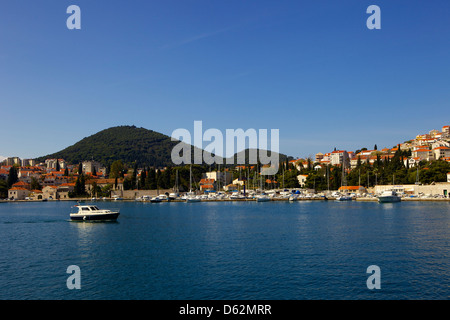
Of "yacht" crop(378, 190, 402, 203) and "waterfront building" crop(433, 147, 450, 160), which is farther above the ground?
"waterfront building" crop(433, 147, 450, 160)

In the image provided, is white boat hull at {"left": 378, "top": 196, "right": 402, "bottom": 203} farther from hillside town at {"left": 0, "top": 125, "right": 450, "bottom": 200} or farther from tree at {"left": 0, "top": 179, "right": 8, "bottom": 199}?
tree at {"left": 0, "top": 179, "right": 8, "bottom": 199}

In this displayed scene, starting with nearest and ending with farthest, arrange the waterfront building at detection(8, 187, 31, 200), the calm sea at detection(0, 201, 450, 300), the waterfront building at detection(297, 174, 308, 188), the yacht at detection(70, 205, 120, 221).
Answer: the calm sea at detection(0, 201, 450, 300) < the yacht at detection(70, 205, 120, 221) < the waterfront building at detection(297, 174, 308, 188) < the waterfront building at detection(8, 187, 31, 200)

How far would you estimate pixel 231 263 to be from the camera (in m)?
21.5

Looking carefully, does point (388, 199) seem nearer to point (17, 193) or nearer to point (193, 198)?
point (193, 198)

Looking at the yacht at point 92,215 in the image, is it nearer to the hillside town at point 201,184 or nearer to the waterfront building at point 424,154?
the hillside town at point 201,184

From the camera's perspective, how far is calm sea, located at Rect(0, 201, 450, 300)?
54.0 feet

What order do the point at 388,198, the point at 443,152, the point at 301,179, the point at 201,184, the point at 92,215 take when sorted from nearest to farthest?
the point at 92,215
the point at 388,198
the point at 301,179
the point at 443,152
the point at 201,184

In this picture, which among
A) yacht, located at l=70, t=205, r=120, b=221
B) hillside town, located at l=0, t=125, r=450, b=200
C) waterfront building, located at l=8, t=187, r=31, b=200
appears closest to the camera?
yacht, located at l=70, t=205, r=120, b=221

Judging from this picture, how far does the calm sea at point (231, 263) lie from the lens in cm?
1647

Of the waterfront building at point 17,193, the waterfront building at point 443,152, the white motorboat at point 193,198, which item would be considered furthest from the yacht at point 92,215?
the waterfront building at point 443,152

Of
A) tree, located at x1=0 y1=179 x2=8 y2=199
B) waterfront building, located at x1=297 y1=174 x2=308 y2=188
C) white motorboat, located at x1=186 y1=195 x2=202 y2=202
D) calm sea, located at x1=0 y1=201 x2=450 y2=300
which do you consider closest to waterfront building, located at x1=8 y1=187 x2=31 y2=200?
tree, located at x1=0 y1=179 x2=8 y2=199

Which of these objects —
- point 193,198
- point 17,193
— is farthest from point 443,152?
point 17,193
